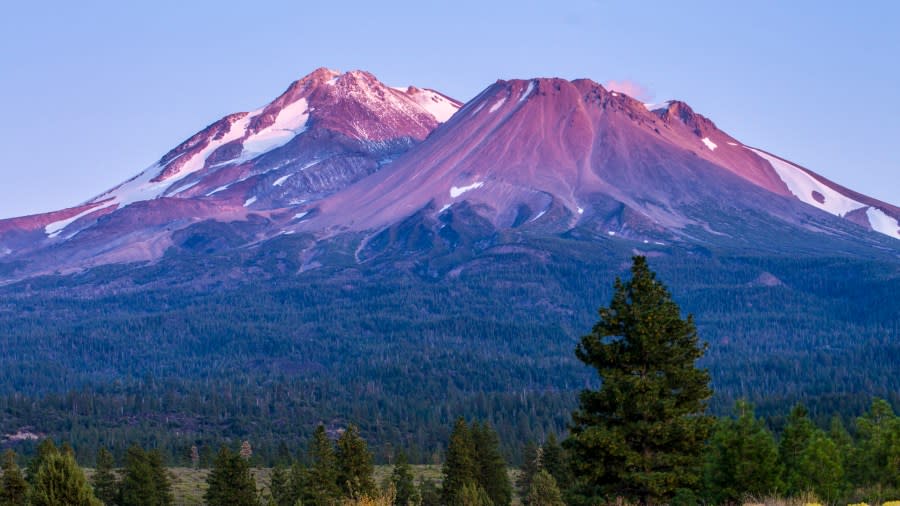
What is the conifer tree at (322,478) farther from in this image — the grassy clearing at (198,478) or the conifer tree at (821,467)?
the conifer tree at (821,467)

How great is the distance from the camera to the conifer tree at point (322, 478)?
5341 centimetres

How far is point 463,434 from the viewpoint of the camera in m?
68.2

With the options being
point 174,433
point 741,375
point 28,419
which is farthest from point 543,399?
point 28,419

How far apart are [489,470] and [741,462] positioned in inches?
896

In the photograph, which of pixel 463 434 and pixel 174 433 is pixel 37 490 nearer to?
pixel 463 434

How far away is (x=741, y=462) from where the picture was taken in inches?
1996

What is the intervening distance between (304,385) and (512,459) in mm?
64178

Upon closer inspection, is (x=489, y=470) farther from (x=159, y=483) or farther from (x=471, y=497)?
(x=159, y=483)

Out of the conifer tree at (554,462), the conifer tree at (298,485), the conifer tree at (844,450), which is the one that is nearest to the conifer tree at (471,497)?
the conifer tree at (298,485)

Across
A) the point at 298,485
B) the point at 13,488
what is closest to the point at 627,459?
the point at 13,488

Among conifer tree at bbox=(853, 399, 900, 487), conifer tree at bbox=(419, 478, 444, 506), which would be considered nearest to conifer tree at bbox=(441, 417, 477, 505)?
conifer tree at bbox=(419, 478, 444, 506)

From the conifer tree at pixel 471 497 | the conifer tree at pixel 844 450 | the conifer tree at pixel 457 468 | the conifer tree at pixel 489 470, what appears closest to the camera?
the conifer tree at pixel 471 497

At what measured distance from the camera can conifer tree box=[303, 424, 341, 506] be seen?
5341 cm

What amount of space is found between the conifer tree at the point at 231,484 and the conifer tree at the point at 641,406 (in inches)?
1239
